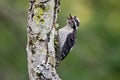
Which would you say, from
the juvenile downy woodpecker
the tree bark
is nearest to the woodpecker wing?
the juvenile downy woodpecker

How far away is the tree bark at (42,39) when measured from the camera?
290 inches

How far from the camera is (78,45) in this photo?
15.2 metres

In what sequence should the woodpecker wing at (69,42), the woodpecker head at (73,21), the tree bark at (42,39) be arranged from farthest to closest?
the woodpecker head at (73,21), the woodpecker wing at (69,42), the tree bark at (42,39)

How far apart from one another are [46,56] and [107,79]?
29.6 ft

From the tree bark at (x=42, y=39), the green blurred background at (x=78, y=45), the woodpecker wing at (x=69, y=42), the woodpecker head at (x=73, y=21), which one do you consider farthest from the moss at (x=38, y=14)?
the green blurred background at (x=78, y=45)

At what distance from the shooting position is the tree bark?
7355 mm

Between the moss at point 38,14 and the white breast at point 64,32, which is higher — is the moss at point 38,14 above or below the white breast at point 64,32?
above

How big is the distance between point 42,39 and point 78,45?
7.81 metres

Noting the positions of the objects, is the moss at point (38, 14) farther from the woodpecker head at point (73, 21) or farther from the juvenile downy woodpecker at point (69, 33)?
the woodpecker head at point (73, 21)

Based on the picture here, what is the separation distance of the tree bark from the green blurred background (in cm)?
626

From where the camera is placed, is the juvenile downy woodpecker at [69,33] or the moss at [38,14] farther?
the juvenile downy woodpecker at [69,33]

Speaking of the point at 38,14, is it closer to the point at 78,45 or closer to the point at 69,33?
the point at 69,33

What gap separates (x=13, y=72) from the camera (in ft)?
51.1

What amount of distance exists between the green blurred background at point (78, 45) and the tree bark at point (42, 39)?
6.26 m
